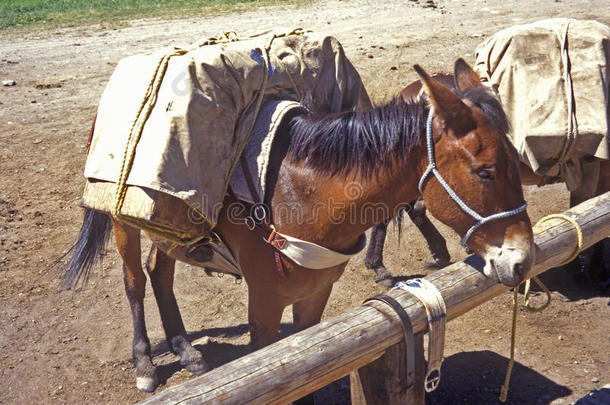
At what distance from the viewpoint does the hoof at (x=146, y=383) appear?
3.54 metres

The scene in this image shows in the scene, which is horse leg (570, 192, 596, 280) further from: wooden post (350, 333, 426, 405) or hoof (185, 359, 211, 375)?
hoof (185, 359, 211, 375)

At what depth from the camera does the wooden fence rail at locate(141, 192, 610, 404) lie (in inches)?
72.3

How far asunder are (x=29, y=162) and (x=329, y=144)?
195 inches

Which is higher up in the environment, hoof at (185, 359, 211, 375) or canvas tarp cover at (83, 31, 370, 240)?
canvas tarp cover at (83, 31, 370, 240)

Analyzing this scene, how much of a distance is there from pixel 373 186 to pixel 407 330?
589 mm

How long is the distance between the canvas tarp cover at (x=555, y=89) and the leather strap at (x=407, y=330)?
215 centimetres

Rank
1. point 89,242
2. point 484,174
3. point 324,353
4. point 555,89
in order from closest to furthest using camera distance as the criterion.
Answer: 1. point 324,353
2. point 484,174
3. point 89,242
4. point 555,89

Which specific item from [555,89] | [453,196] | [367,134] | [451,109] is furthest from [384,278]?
[451,109]

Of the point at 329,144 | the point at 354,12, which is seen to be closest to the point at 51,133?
the point at 329,144

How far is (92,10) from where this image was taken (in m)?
14.4

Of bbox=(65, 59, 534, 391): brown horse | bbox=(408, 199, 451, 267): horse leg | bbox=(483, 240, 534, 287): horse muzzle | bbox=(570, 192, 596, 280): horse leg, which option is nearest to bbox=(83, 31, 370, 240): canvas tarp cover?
bbox=(65, 59, 534, 391): brown horse

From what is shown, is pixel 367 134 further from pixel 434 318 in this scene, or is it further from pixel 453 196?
pixel 434 318

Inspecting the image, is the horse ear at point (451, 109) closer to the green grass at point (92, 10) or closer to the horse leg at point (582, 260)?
the horse leg at point (582, 260)

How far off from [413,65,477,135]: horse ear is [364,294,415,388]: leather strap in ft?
2.27
